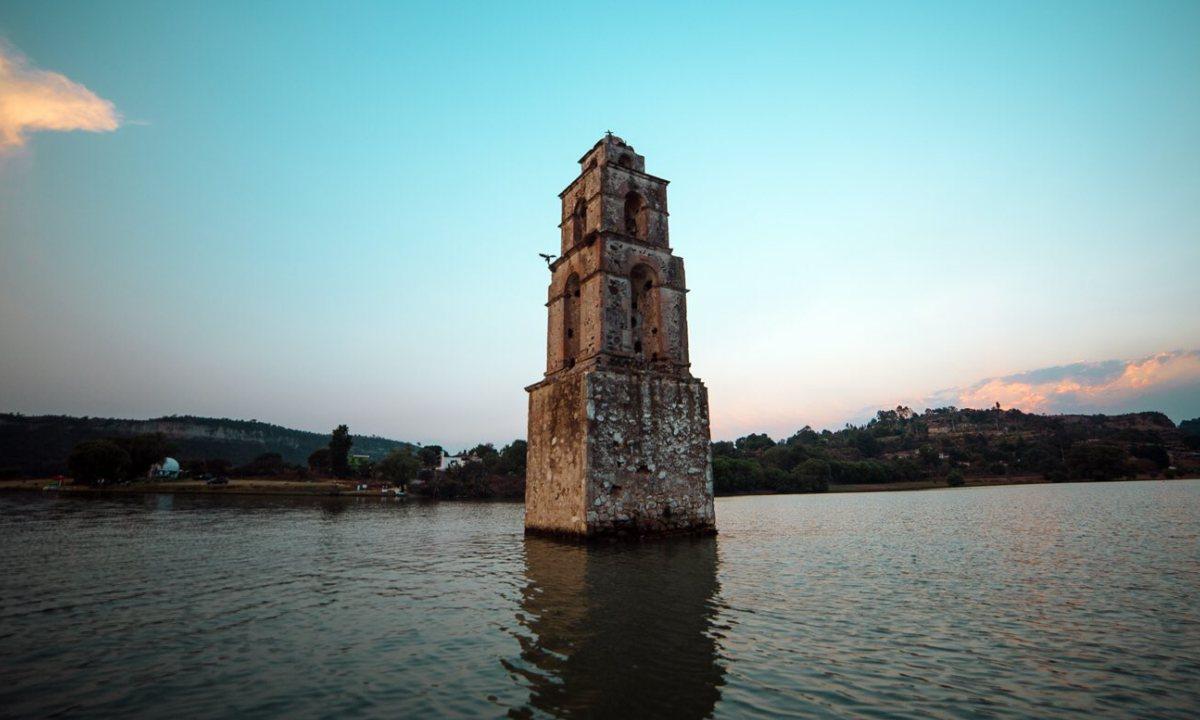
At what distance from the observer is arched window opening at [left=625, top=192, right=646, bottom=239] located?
70.5 feet

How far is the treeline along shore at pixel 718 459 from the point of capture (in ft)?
240

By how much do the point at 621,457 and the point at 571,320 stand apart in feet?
21.4

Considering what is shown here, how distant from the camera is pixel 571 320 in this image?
21.3m

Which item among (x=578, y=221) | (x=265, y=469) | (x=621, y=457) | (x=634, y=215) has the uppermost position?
(x=634, y=215)

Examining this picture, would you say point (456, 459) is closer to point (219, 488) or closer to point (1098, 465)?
point (219, 488)

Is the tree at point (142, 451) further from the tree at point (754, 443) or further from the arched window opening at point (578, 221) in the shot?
the tree at point (754, 443)

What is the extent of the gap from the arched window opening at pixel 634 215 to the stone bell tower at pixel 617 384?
0.28 feet

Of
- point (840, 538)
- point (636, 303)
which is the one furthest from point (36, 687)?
point (840, 538)

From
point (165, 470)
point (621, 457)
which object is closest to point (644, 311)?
point (621, 457)

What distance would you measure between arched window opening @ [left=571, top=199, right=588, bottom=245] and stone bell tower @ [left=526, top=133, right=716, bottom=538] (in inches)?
1.9

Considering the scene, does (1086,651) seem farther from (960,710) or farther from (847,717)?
(847,717)

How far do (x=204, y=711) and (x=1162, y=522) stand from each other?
34141mm

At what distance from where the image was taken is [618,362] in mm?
18547

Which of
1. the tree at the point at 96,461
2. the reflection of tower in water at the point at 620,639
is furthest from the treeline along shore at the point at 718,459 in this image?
the reflection of tower in water at the point at 620,639
